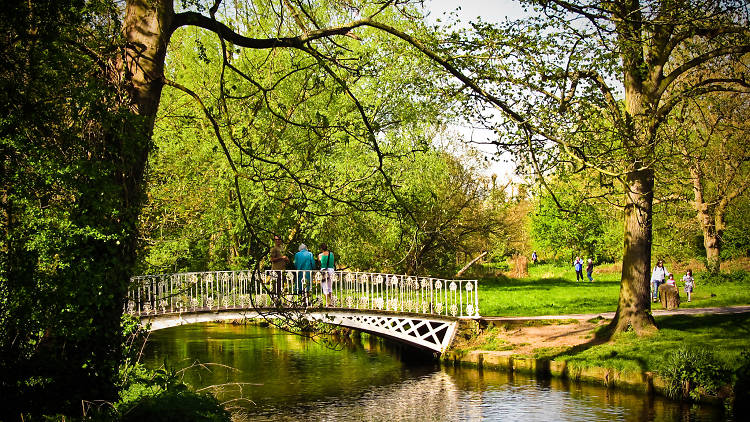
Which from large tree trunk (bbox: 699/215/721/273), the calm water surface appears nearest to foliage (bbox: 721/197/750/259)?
large tree trunk (bbox: 699/215/721/273)

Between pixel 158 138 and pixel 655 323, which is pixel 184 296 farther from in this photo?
pixel 655 323

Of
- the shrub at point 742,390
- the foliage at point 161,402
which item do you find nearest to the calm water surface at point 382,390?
the shrub at point 742,390

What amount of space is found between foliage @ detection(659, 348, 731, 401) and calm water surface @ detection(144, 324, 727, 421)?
1.06 ft

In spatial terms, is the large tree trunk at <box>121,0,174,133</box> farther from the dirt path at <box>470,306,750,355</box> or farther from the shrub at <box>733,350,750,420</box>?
the dirt path at <box>470,306,750,355</box>

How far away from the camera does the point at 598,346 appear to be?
55.0 feet

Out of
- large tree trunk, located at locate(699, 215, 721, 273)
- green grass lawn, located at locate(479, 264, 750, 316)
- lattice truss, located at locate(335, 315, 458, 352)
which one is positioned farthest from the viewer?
large tree trunk, located at locate(699, 215, 721, 273)

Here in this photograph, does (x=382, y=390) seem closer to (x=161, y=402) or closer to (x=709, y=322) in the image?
(x=709, y=322)

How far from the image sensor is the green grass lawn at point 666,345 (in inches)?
585

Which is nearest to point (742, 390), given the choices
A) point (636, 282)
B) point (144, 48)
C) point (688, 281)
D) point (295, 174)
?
point (636, 282)

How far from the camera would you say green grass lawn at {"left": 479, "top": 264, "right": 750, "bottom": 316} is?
2305 cm

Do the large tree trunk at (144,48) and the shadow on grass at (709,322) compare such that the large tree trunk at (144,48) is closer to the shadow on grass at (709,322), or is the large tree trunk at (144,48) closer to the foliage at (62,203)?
the foliage at (62,203)

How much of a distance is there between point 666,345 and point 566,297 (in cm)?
1227

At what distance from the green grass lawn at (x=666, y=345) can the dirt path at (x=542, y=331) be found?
64 cm

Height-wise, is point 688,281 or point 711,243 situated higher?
point 711,243
